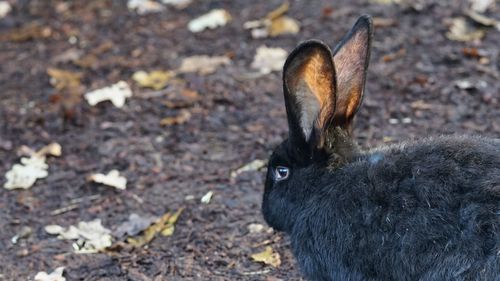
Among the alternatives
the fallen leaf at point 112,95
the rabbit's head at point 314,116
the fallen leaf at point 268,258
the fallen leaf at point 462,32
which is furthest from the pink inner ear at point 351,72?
the fallen leaf at point 462,32

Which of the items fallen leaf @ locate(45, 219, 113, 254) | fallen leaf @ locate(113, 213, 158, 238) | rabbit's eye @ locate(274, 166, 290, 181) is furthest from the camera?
fallen leaf @ locate(113, 213, 158, 238)

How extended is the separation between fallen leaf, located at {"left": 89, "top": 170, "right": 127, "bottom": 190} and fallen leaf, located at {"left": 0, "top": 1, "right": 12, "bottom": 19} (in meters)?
3.87

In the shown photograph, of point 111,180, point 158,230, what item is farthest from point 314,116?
point 111,180

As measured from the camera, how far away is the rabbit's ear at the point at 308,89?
14.3 feet

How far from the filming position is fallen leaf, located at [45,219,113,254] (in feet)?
18.7

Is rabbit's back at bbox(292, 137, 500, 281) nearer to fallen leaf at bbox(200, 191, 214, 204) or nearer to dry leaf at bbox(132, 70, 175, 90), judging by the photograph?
fallen leaf at bbox(200, 191, 214, 204)

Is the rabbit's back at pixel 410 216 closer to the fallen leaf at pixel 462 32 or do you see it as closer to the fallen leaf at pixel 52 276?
the fallen leaf at pixel 52 276

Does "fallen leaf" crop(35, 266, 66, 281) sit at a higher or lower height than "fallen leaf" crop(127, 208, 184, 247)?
higher

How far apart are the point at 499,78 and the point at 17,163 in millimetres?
3819

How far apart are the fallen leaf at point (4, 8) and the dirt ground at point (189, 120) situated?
0.63 feet

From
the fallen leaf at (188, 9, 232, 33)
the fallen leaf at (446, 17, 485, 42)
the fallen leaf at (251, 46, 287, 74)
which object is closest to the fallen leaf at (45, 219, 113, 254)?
the fallen leaf at (251, 46, 287, 74)

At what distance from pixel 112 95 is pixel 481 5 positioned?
3472 millimetres

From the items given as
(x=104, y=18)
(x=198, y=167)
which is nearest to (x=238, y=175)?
(x=198, y=167)

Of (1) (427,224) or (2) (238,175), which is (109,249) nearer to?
(2) (238,175)
